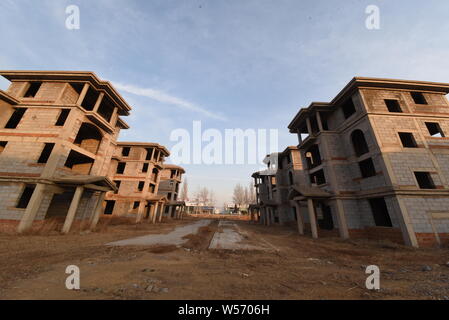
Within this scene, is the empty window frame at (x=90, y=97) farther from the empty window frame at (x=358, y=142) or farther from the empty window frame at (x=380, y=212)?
the empty window frame at (x=380, y=212)

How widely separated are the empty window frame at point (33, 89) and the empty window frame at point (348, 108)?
1099 inches

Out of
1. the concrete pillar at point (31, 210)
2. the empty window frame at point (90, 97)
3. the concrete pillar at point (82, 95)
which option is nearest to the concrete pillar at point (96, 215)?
the concrete pillar at point (31, 210)

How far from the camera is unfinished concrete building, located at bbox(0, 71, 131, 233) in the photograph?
10.9 m

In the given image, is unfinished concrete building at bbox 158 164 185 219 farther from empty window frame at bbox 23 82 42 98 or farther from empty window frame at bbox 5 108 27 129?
empty window frame at bbox 5 108 27 129

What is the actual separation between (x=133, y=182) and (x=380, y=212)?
2812 centimetres

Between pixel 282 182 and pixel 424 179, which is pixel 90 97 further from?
pixel 424 179

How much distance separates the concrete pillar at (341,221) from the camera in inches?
495

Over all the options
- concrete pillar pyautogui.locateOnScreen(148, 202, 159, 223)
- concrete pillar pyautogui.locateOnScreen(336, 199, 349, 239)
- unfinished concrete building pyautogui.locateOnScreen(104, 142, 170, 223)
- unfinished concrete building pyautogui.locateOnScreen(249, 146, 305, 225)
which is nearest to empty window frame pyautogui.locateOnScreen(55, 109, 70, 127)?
unfinished concrete building pyautogui.locateOnScreen(104, 142, 170, 223)

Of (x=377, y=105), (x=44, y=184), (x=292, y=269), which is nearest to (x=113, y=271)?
(x=292, y=269)

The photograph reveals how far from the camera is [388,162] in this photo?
1136cm

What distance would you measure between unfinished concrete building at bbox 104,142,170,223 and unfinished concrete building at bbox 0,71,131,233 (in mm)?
8183

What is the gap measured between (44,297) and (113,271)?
1.61 meters
